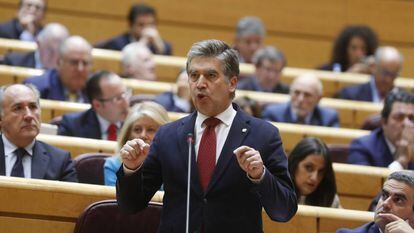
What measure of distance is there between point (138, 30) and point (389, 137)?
2324 mm

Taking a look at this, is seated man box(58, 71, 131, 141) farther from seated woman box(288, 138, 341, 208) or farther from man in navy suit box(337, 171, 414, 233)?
man in navy suit box(337, 171, 414, 233)

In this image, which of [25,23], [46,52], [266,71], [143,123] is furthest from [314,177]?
[25,23]

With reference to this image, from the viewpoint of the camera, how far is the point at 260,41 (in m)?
6.23

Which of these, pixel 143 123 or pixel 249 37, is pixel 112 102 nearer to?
pixel 143 123

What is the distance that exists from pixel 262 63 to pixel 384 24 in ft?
6.09

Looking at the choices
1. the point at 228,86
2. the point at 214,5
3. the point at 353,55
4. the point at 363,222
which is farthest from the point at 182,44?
the point at 228,86

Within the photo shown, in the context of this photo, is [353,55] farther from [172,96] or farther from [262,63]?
[172,96]

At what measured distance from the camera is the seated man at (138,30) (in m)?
6.25

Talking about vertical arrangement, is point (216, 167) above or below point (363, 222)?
above

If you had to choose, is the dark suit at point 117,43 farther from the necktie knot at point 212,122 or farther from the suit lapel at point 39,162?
the necktie knot at point 212,122

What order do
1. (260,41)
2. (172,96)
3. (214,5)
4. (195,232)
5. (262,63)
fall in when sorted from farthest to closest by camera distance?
1. (214,5)
2. (260,41)
3. (262,63)
4. (172,96)
5. (195,232)

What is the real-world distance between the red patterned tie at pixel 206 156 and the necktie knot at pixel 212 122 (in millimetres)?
16

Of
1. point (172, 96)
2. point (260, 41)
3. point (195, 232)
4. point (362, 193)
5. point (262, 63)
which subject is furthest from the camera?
point (260, 41)

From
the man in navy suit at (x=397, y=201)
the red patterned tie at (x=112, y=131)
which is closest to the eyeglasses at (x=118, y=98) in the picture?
the red patterned tie at (x=112, y=131)
